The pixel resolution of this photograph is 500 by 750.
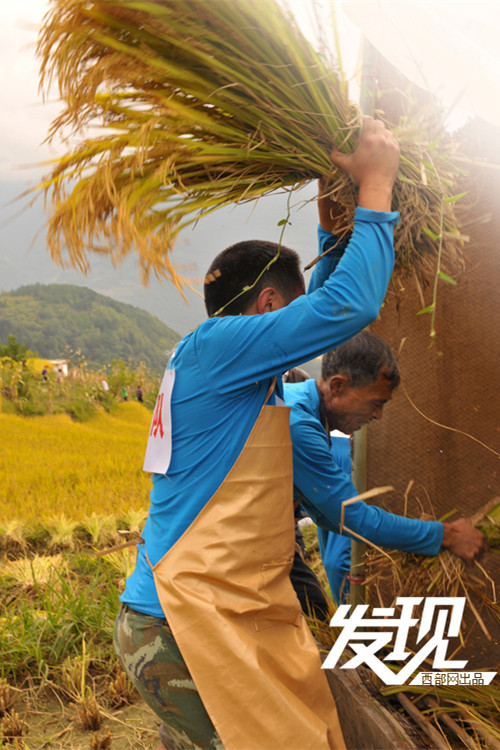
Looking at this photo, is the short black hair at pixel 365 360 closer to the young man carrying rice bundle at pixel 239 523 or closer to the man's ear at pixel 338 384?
the man's ear at pixel 338 384

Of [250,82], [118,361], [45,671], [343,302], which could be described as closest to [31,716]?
[45,671]

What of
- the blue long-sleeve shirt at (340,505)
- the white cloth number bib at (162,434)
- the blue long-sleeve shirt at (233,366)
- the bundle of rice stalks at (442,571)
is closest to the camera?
the blue long-sleeve shirt at (233,366)

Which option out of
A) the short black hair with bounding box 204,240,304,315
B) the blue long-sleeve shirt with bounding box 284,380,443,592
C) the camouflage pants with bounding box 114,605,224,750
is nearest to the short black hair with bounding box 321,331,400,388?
the blue long-sleeve shirt with bounding box 284,380,443,592

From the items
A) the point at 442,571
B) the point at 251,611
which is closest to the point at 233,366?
the point at 251,611

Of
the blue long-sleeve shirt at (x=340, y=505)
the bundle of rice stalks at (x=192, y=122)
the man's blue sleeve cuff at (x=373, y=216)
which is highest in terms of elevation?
the bundle of rice stalks at (x=192, y=122)

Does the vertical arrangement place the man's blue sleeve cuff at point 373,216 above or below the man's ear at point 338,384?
above

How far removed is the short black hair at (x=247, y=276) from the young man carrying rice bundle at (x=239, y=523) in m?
0.03

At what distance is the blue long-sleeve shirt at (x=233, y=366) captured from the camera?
1330mm

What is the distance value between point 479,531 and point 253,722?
3.08ft

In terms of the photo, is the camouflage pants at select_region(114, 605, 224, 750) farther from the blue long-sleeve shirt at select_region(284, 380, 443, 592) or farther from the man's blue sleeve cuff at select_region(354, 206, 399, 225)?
the man's blue sleeve cuff at select_region(354, 206, 399, 225)

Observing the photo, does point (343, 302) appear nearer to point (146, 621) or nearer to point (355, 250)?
point (355, 250)

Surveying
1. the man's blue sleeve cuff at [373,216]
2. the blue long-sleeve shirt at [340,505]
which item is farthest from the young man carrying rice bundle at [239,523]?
the blue long-sleeve shirt at [340,505]

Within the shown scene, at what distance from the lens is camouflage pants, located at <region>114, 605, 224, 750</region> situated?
4.60 ft

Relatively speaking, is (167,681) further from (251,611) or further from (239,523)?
(239,523)
